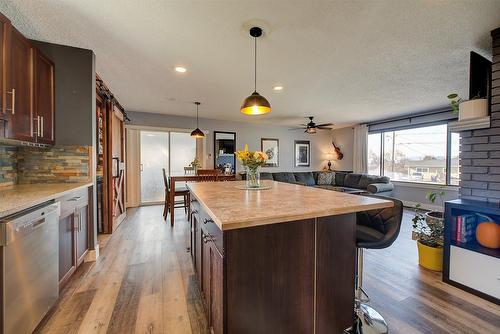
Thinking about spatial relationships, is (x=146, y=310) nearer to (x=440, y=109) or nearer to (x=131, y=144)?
(x=131, y=144)

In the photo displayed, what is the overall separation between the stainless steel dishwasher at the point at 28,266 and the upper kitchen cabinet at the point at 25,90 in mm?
822

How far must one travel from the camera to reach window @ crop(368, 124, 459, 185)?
5.03 m

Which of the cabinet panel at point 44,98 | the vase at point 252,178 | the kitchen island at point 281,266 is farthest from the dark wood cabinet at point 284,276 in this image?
the cabinet panel at point 44,98

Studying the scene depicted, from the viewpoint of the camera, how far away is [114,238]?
11.0 feet

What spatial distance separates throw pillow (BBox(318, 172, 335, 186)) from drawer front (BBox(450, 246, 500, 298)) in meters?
4.87

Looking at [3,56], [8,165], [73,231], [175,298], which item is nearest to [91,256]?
[73,231]

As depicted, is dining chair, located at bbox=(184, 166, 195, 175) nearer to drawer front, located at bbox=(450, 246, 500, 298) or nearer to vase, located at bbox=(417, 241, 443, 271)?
vase, located at bbox=(417, 241, 443, 271)

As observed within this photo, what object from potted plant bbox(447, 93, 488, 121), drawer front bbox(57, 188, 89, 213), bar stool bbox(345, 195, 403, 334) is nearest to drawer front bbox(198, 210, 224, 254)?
bar stool bbox(345, 195, 403, 334)

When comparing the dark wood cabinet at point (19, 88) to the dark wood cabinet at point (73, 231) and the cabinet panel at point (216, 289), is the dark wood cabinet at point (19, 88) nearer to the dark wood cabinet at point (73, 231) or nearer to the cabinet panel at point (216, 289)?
the dark wood cabinet at point (73, 231)

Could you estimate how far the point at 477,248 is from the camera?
1929mm

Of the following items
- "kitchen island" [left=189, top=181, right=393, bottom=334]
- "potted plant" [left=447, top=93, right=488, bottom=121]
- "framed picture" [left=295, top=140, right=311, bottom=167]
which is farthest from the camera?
"framed picture" [left=295, top=140, right=311, bottom=167]

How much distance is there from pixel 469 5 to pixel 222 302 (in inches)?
111

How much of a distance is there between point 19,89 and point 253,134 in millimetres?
5588

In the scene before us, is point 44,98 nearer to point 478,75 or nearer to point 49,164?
point 49,164
